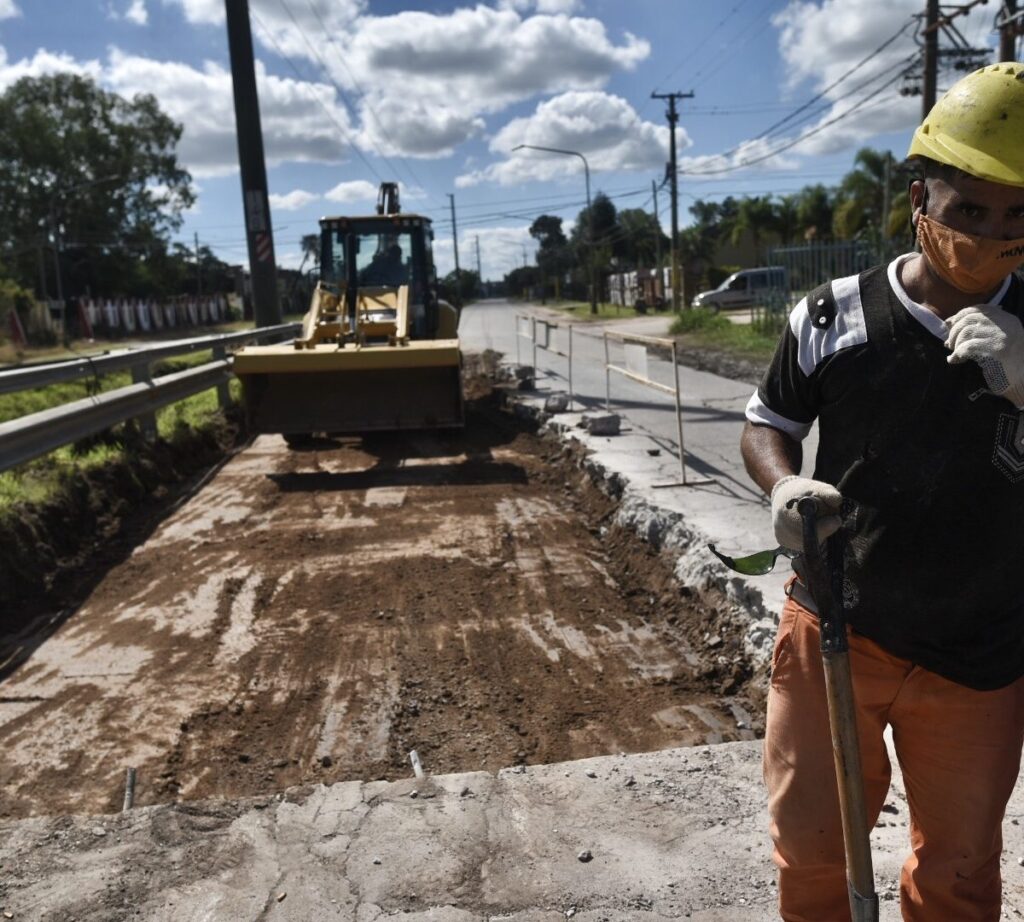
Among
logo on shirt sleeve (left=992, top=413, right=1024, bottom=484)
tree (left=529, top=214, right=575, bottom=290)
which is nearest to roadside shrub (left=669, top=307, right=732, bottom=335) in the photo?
logo on shirt sleeve (left=992, top=413, right=1024, bottom=484)

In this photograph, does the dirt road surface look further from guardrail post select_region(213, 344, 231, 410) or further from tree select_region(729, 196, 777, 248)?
tree select_region(729, 196, 777, 248)

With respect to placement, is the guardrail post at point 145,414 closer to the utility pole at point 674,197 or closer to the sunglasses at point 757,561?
the sunglasses at point 757,561

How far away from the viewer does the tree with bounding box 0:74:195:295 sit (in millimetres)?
58156

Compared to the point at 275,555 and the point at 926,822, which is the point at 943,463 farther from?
the point at 275,555

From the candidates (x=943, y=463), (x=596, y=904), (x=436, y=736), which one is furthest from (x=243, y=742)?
(x=943, y=463)

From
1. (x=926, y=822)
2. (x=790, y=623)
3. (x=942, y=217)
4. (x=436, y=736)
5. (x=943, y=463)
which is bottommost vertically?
(x=436, y=736)

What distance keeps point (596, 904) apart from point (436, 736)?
1.42m

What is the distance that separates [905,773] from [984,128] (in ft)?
4.51

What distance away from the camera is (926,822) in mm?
2029

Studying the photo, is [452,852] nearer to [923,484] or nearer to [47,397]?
[923,484]

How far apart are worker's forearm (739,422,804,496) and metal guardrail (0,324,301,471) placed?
17.1ft

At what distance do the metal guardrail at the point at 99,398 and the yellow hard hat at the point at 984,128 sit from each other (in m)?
5.69

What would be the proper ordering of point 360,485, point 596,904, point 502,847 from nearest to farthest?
point 596,904, point 502,847, point 360,485

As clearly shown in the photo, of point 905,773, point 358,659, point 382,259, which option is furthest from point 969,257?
point 382,259
